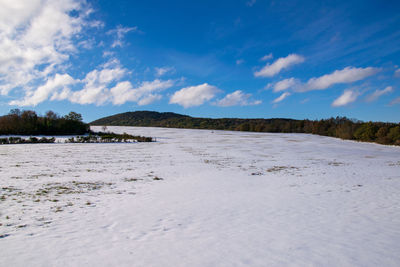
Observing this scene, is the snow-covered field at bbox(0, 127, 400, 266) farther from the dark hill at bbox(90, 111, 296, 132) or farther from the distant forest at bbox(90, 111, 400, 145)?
the dark hill at bbox(90, 111, 296, 132)

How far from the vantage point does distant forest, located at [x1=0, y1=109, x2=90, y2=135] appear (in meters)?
56.1

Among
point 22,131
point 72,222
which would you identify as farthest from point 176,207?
point 22,131

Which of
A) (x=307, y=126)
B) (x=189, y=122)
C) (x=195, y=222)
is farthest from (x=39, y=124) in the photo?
(x=307, y=126)

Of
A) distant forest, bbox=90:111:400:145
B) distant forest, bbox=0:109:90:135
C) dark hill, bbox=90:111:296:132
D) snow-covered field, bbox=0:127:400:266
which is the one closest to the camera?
snow-covered field, bbox=0:127:400:266

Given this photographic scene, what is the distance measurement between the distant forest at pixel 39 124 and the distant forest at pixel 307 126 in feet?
197

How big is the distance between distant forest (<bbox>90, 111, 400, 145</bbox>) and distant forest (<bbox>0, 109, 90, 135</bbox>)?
2360 inches

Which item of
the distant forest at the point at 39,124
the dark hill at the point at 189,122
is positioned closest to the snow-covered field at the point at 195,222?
the distant forest at the point at 39,124

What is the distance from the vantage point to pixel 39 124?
201 ft

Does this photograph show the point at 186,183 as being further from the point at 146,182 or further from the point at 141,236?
the point at 141,236

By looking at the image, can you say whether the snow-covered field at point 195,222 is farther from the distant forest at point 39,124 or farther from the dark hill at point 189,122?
the dark hill at point 189,122

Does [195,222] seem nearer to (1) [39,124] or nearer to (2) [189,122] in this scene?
(1) [39,124]

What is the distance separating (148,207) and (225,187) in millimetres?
5223

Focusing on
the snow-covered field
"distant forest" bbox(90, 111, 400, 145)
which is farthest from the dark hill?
the snow-covered field

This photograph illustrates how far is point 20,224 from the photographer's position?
7.15m
